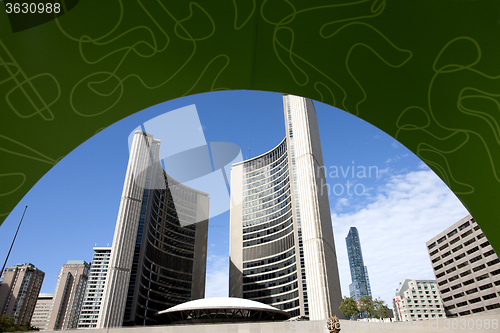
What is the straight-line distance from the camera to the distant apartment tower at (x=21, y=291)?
101 metres

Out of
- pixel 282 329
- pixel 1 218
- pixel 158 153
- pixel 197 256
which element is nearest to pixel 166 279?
pixel 197 256

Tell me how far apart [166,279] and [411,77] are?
239 ft

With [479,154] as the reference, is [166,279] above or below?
above

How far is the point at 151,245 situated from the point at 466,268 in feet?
245

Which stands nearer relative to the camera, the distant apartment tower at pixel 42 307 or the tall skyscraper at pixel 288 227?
the tall skyscraper at pixel 288 227

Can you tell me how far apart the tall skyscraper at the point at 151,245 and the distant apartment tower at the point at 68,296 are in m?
94.5

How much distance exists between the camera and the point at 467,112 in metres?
3.09

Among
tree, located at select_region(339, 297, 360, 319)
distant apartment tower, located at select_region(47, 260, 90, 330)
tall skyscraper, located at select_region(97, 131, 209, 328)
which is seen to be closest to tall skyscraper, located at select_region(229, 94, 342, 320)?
tree, located at select_region(339, 297, 360, 319)

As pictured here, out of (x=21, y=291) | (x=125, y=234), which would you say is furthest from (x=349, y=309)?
(x=21, y=291)

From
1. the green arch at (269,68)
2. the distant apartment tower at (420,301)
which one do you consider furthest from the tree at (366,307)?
the distant apartment tower at (420,301)

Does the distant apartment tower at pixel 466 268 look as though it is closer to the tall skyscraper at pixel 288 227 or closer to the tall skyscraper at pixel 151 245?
the tall skyscraper at pixel 288 227

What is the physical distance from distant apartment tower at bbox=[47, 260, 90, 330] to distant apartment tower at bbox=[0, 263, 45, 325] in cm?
2010

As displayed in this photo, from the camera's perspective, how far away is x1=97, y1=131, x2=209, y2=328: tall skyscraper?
40969 mm

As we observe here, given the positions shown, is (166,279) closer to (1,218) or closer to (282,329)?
(282,329)
